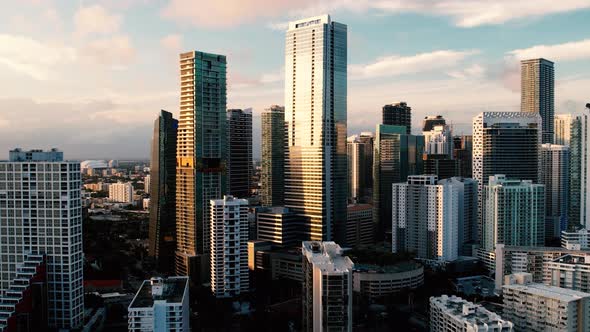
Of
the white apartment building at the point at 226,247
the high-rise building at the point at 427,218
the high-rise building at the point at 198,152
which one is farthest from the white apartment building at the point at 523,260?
the high-rise building at the point at 198,152

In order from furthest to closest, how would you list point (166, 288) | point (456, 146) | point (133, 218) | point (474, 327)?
1. point (456, 146)
2. point (133, 218)
3. point (166, 288)
4. point (474, 327)

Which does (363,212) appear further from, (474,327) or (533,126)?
(474,327)

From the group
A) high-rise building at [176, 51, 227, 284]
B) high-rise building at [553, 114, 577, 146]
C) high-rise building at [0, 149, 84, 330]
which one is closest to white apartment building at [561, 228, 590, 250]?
high-rise building at [176, 51, 227, 284]

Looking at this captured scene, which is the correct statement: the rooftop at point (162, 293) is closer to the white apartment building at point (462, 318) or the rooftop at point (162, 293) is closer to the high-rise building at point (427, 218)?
the white apartment building at point (462, 318)

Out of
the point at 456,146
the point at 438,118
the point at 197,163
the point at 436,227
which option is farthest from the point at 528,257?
the point at 438,118

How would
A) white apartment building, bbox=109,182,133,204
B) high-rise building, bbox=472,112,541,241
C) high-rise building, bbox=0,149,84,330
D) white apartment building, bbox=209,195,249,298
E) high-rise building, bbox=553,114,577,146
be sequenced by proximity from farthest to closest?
Result: white apartment building, bbox=109,182,133,204 → high-rise building, bbox=553,114,577,146 → high-rise building, bbox=472,112,541,241 → white apartment building, bbox=209,195,249,298 → high-rise building, bbox=0,149,84,330

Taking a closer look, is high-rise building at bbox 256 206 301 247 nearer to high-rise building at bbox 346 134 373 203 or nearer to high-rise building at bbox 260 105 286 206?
high-rise building at bbox 260 105 286 206
